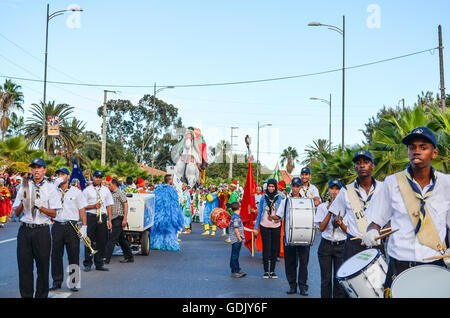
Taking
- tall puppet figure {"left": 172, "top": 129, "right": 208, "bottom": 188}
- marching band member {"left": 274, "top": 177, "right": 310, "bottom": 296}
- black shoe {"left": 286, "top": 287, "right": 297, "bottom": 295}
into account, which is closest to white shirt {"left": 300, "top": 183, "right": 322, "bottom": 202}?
marching band member {"left": 274, "top": 177, "right": 310, "bottom": 296}

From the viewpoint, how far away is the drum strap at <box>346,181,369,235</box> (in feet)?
21.6

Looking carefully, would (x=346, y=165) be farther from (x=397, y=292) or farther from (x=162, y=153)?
(x=162, y=153)

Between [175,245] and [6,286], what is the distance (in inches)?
261

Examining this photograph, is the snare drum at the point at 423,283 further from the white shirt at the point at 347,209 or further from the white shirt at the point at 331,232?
the white shirt at the point at 331,232

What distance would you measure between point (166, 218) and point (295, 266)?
6.19 meters

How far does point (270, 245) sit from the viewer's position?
10.9m

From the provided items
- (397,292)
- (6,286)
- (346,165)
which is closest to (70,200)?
(6,286)

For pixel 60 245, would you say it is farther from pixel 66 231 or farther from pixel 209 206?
pixel 209 206

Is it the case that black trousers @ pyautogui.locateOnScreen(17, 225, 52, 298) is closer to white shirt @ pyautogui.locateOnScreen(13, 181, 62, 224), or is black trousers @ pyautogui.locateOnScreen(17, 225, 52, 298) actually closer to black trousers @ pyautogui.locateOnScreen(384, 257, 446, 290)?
white shirt @ pyautogui.locateOnScreen(13, 181, 62, 224)

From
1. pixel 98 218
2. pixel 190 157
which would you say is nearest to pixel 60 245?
pixel 98 218

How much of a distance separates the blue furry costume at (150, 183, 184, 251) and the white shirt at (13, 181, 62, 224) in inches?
296

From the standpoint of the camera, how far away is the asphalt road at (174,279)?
347 inches

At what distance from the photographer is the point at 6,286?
29.9 ft

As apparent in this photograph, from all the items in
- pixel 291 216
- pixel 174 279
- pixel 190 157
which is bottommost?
pixel 174 279
